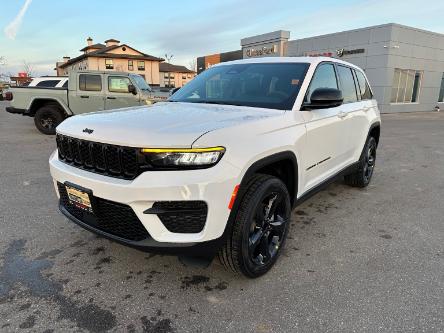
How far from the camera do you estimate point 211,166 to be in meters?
2.15

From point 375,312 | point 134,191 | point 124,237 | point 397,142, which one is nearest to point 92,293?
point 124,237

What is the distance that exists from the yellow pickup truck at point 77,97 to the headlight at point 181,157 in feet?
27.4

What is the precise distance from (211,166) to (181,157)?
7.7 inches

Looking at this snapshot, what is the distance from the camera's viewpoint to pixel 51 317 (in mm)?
2273

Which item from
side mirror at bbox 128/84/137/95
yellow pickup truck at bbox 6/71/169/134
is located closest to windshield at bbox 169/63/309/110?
side mirror at bbox 128/84/137/95

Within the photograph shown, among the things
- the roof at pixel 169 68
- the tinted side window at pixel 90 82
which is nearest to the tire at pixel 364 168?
the tinted side window at pixel 90 82

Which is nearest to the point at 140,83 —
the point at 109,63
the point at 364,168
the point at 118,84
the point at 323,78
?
the point at 118,84

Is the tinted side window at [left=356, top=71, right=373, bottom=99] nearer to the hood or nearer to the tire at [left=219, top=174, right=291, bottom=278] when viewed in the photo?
the hood

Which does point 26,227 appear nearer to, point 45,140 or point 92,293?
point 92,293

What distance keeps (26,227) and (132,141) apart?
2.28 m

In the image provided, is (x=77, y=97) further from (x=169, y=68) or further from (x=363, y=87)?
(x=169, y=68)

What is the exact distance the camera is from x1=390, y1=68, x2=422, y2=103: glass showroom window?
875 inches

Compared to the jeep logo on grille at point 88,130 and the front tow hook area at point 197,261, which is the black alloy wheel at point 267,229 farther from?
the jeep logo on grille at point 88,130

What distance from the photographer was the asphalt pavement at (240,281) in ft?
7.39
